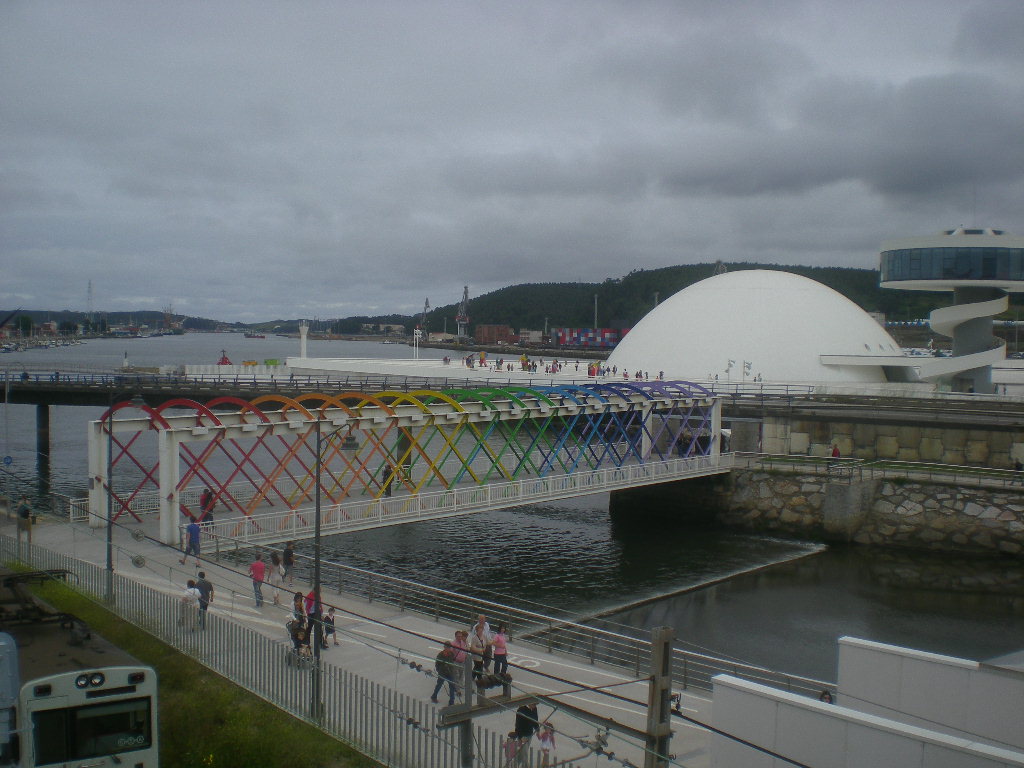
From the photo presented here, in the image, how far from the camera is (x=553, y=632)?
21.9 m

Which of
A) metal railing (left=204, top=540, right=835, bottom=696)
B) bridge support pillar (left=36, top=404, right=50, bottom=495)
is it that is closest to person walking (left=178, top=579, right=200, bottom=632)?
metal railing (left=204, top=540, right=835, bottom=696)

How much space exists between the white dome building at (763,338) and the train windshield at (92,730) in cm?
5765

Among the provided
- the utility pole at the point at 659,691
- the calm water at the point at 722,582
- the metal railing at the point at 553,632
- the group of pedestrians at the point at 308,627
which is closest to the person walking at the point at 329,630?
the group of pedestrians at the point at 308,627

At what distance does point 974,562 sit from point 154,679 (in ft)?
98.8

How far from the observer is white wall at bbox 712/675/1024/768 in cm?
845

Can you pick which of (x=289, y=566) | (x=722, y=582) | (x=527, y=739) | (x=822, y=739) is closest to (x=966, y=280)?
(x=722, y=582)

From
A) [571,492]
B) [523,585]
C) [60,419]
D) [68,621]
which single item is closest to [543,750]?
[68,621]

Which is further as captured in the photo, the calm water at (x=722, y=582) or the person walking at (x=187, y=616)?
the calm water at (x=722, y=582)

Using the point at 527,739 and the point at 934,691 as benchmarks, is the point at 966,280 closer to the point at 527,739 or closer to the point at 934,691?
the point at 934,691

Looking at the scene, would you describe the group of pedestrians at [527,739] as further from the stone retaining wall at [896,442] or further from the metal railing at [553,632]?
the stone retaining wall at [896,442]

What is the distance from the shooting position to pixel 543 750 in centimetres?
1052

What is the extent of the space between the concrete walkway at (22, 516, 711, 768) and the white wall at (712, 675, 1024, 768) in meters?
1.19

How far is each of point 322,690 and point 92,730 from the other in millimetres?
3034

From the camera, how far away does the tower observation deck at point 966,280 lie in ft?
189
